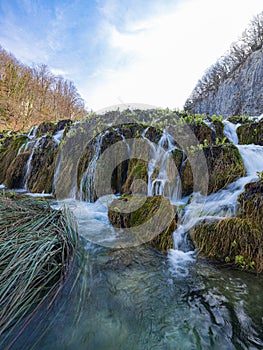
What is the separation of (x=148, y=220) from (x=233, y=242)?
4.04ft

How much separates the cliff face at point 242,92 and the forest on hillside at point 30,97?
1630 cm

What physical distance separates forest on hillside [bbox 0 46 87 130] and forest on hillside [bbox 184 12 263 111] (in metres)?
15.6

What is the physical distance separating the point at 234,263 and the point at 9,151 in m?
10.4

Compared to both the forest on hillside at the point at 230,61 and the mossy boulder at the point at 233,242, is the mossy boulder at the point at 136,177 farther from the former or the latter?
the forest on hillside at the point at 230,61

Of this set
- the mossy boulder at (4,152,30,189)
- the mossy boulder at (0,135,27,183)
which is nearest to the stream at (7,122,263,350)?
the mossy boulder at (4,152,30,189)

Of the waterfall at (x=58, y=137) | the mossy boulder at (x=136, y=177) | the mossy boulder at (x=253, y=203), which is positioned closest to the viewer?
the mossy boulder at (x=253, y=203)

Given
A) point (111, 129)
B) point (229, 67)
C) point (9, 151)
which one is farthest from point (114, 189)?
point (229, 67)

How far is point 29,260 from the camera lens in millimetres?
1557

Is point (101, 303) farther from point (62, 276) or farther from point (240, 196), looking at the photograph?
point (240, 196)

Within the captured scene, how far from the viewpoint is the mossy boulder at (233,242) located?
2.25m

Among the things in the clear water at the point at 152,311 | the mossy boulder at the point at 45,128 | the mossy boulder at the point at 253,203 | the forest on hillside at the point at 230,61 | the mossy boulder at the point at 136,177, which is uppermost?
the forest on hillside at the point at 230,61

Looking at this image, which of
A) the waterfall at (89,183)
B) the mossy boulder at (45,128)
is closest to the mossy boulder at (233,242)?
the waterfall at (89,183)

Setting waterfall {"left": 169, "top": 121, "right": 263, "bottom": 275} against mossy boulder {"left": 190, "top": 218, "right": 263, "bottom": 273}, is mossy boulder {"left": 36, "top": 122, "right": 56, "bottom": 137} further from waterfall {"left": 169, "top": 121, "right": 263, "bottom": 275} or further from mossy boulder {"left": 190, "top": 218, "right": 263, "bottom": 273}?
mossy boulder {"left": 190, "top": 218, "right": 263, "bottom": 273}

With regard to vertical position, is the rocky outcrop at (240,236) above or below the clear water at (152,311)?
above
